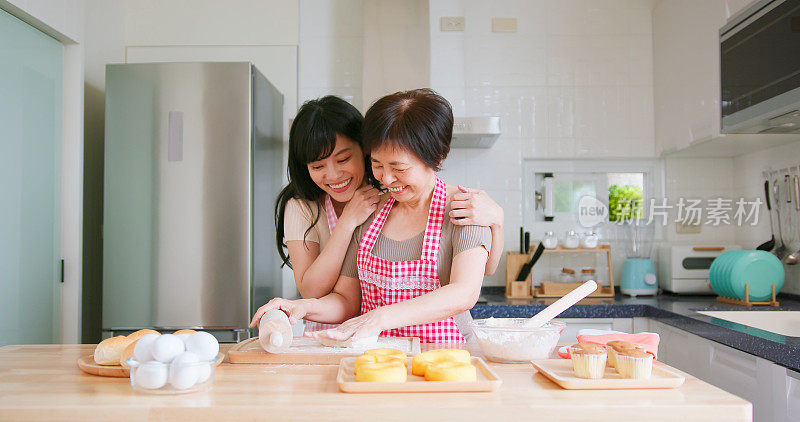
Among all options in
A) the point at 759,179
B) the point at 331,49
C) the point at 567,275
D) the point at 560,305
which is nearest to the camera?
the point at 560,305

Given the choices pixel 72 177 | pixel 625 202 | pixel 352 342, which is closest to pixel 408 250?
pixel 352 342

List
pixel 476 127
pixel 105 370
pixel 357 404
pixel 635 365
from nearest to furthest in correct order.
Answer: pixel 357 404 → pixel 635 365 → pixel 105 370 → pixel 476 127

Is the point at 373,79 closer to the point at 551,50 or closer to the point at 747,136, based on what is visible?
the point at 551,50

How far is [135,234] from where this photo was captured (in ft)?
8.84

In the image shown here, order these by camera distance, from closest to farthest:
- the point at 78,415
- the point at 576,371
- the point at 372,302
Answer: the point at 78,415
the point at 576,371
the point at 372,302

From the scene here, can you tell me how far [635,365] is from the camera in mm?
1027

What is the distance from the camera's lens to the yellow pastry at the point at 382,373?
98 cm

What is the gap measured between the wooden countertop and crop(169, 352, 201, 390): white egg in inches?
0.9

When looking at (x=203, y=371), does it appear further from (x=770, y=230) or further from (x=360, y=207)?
(x=770, y=230)

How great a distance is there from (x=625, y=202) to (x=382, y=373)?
8.89 feet

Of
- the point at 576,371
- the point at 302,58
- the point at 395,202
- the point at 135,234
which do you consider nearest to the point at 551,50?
the point at 302,58

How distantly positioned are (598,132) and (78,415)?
2888 mm

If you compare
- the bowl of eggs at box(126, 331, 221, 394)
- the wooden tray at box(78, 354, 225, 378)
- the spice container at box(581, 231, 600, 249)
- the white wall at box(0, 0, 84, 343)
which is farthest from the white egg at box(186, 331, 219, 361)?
the spice container at box(581, 231, 600, 249)

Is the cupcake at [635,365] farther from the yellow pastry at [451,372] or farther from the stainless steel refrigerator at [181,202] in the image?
the stainless steel refrigerator at [181,202]
